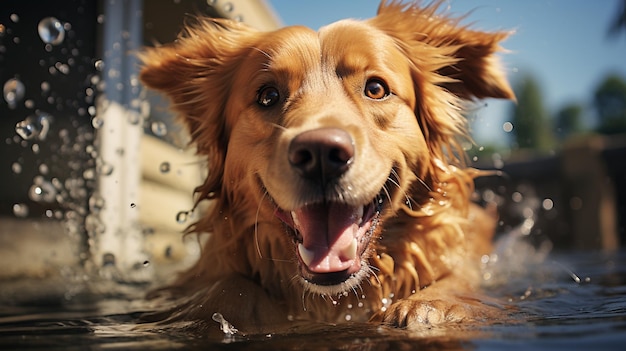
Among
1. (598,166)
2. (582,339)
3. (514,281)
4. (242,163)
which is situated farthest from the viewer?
(598,166)

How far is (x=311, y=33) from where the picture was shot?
9.45 feet

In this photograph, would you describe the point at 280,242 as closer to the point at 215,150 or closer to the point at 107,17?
the point at 215,150

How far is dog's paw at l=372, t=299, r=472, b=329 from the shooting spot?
2.18m

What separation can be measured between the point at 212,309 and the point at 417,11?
1793mm

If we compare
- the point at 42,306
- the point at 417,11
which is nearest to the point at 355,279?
the point at 417,11

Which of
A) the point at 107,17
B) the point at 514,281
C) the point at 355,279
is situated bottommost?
the point at 514,281

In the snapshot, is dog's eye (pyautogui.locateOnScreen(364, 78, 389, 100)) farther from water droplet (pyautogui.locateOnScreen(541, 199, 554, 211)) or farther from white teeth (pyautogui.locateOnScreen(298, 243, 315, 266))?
water droplet (pyautogui.locateOnScreen(541, 199, 554, 211))

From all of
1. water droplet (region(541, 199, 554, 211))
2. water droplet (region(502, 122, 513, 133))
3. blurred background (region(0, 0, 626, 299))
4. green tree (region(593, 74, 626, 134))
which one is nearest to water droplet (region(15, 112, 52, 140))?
blurred background (region(0, 0, 626, 299))

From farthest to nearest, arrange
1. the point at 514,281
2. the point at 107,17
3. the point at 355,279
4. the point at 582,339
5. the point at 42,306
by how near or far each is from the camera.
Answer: the point at 107,17 < the point at 514,281 < the point at 42,306 < the point at 355,279 < the point at 582,339

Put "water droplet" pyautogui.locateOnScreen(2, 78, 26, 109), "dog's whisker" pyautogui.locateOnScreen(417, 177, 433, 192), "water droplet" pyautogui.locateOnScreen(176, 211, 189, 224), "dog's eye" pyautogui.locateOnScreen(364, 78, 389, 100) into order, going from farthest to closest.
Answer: "water droplet" pyautogui.locateOnScreen(2, 78, 26, 109) → "water droplet" pyautogui.locateOnScreen(176, 211, 189, 224) → "dog's whisker" pyautogui.locateOnScreen(417, 177, 433, 192) → "dog's eye" pyautogui.locateOnScreen(364, 78, 389, 100)

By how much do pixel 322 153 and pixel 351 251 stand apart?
44cm

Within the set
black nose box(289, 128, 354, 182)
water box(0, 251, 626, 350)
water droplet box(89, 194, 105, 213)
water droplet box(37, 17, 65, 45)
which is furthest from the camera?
water droplet box(89, 194, 105, 213)

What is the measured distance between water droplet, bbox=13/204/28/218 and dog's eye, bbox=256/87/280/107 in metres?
3.38

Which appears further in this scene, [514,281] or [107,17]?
[107,17]
